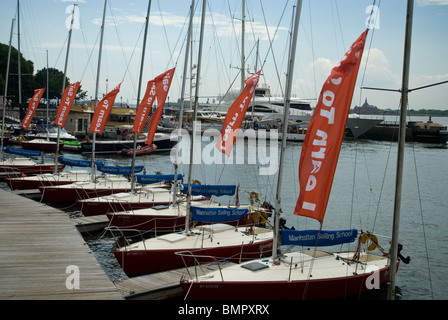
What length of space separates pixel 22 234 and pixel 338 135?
14.6 meters

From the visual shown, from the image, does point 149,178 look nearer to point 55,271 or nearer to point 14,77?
point 55,271

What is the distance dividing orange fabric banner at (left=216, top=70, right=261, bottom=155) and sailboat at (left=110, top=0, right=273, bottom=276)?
3.09 metres

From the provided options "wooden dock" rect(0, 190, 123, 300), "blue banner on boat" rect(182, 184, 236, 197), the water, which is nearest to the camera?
"wooden dock" rect(0, 190, 123, 300)

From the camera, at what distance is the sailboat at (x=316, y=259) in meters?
12.1

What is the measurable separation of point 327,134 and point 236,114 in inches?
330

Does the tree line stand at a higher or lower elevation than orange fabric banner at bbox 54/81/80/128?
higher

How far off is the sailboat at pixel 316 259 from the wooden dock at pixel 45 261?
3.14 meters

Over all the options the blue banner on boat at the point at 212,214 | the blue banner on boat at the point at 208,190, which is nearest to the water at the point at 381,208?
the blue banner on boat at the point at 208,190

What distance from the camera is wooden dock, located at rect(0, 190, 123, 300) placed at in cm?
1345

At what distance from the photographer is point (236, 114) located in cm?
2017

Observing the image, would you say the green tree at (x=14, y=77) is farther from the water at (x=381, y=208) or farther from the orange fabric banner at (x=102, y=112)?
the orange fabric banner at (x=102, y=112)

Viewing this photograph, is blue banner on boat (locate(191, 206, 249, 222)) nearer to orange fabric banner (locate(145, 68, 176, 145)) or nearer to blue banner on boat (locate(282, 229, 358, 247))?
blue banner on boat (locate(282, 229, 358, 247))

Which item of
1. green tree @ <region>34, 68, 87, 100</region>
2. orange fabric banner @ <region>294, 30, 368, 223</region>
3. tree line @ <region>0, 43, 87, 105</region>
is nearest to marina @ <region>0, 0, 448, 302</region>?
orange fabric banner @ <region>294, 30, 368, 223</region>
